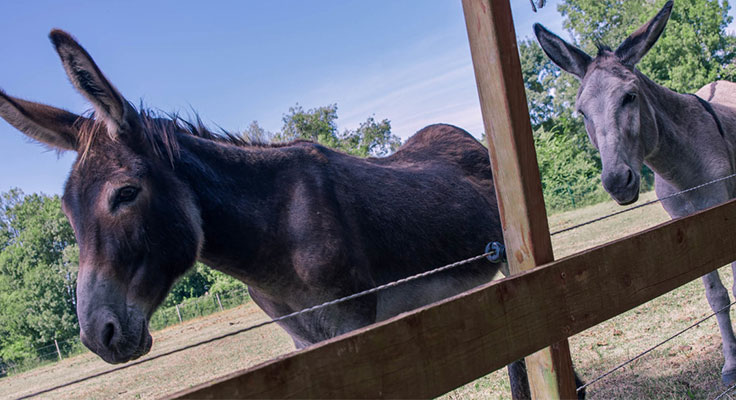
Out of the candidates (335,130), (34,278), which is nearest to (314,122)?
(335,130)

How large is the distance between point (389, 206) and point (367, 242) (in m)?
0.37

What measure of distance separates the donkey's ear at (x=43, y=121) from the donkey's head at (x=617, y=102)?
3.15 meters

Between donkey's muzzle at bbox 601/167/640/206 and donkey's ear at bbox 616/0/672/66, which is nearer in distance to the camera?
donkey's muzzle at bbox 601/167/640/206

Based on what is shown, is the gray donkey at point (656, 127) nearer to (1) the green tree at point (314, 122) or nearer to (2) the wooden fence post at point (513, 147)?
(2) the wooden fence post at point (513, 147)

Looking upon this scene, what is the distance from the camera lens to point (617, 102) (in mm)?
3510

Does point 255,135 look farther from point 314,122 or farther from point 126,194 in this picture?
point 314,122

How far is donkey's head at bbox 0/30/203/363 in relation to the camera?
202 centimetres

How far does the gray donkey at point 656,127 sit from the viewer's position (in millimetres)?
3498

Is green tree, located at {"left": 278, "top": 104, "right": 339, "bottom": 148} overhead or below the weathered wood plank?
overhead

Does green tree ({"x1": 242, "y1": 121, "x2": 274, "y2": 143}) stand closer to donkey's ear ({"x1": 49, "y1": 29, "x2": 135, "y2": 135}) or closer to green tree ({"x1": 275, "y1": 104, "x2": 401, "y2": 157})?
donkey's ear ({"x1": 49, "y1": 29, "x2": 135, "y2": 135})

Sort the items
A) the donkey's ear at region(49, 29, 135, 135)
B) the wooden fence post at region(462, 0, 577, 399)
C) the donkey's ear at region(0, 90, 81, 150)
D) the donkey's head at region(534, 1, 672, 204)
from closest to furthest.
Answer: the wooden fence post at region(462, 0, 577, 399), the donkey's ear at region(49, 29, 135, 135), the donkey's ear at region(0, 90, 81, 150), the donkey's head at region(534, 1, 672, 204)

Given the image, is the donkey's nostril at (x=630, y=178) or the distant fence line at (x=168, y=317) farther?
the distant fence line at (x=168, y=317)

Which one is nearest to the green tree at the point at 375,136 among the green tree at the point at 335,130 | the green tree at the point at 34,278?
the green tree at the point at 335,130

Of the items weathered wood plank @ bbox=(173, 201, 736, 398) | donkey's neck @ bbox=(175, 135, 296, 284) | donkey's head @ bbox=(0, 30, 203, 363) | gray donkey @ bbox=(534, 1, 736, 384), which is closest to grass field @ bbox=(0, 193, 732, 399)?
gray donkey @ bbox=(534, 1, 736, 384)
